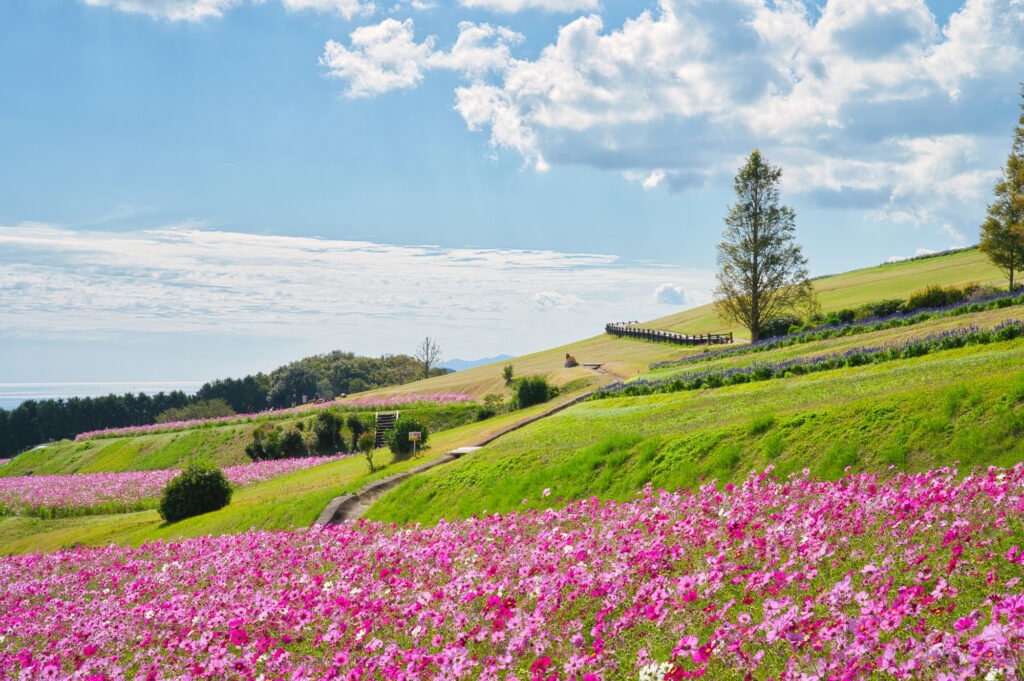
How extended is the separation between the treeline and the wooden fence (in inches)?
1858

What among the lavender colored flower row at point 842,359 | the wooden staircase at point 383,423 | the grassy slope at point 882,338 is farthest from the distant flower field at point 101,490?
the grassy slope at point 882,338

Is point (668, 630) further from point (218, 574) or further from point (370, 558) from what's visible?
point (218, 574)

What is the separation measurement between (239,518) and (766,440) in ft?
59.2

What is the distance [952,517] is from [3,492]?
46311mm

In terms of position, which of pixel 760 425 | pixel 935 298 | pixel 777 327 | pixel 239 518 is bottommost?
pixel 239 518

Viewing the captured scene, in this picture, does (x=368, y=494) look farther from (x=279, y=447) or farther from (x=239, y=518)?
(x=279, y=447)

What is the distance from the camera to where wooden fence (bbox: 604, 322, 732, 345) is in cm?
6144

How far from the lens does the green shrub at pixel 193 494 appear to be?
27.6 meters

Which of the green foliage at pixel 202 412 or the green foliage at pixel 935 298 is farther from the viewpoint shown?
the green foliage at pixel 202 412

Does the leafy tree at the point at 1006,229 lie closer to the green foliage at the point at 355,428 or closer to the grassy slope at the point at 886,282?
the grassy slope at the point at 886,282

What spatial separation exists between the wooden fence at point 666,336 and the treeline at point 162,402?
4718 centimetres

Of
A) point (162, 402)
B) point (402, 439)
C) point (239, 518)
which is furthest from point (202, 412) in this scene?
point (239, 518)

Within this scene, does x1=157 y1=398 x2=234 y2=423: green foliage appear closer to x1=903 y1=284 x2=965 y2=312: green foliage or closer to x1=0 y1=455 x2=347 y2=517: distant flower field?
x1=0 y1=455 x2=347 y2=517: distant flower field

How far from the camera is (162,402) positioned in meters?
114
